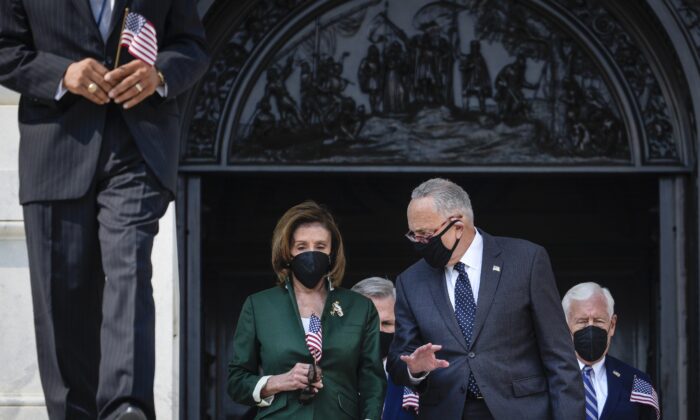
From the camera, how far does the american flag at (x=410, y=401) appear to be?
6840 millimetres

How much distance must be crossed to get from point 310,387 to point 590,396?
5.37 ft

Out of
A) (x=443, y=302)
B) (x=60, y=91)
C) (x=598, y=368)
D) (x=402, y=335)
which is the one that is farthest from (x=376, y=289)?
(x=60, y=91)

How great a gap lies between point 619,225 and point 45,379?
26.8 ft

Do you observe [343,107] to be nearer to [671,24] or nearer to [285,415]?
[671,24]

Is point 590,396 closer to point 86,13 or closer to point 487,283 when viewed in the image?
point 487,283

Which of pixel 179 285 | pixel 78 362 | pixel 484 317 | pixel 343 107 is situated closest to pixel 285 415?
pixel 484 317

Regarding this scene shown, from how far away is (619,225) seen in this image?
40.5 feet

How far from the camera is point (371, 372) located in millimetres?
6441

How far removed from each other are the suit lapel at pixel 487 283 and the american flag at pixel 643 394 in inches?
51.8

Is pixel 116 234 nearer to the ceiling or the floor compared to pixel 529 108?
nearer to the floor

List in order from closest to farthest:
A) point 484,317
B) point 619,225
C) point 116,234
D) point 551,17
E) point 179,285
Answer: point 116,234, point 484,317, point 179,285, point 551,17, point 619,225

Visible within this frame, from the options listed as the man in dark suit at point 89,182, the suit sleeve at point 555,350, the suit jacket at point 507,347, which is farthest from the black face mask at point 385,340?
the man in dark suit at point 89,182

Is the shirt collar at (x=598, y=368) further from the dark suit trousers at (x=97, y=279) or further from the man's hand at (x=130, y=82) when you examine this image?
the man's hand at (x=130, y=82)

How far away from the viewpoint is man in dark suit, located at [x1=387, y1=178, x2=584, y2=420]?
6094 mm
